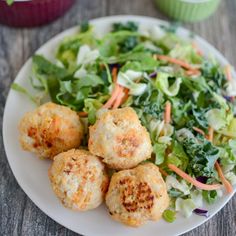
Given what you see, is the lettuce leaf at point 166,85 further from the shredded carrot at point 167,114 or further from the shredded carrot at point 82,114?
the shredded carrot at point 82,114

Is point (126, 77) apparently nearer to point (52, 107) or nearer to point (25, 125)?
point (52, 107)

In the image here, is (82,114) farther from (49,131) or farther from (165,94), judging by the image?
(165,94)

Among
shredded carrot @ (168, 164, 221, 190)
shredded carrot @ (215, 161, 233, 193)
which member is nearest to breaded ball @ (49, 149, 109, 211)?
shredded carrot @ (168, 164, 221, 190)

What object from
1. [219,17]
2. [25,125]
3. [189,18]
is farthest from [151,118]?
[219,17]

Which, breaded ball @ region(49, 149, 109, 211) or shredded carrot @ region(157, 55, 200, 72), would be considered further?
shredded carrot @ region(157, 55, 200, 72)

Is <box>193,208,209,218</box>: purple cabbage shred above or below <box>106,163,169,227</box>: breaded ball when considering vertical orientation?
below

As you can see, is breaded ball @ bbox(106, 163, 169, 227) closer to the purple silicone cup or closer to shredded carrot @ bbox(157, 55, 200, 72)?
shredded carrot @ bbox(157, 55, 200, 72)
